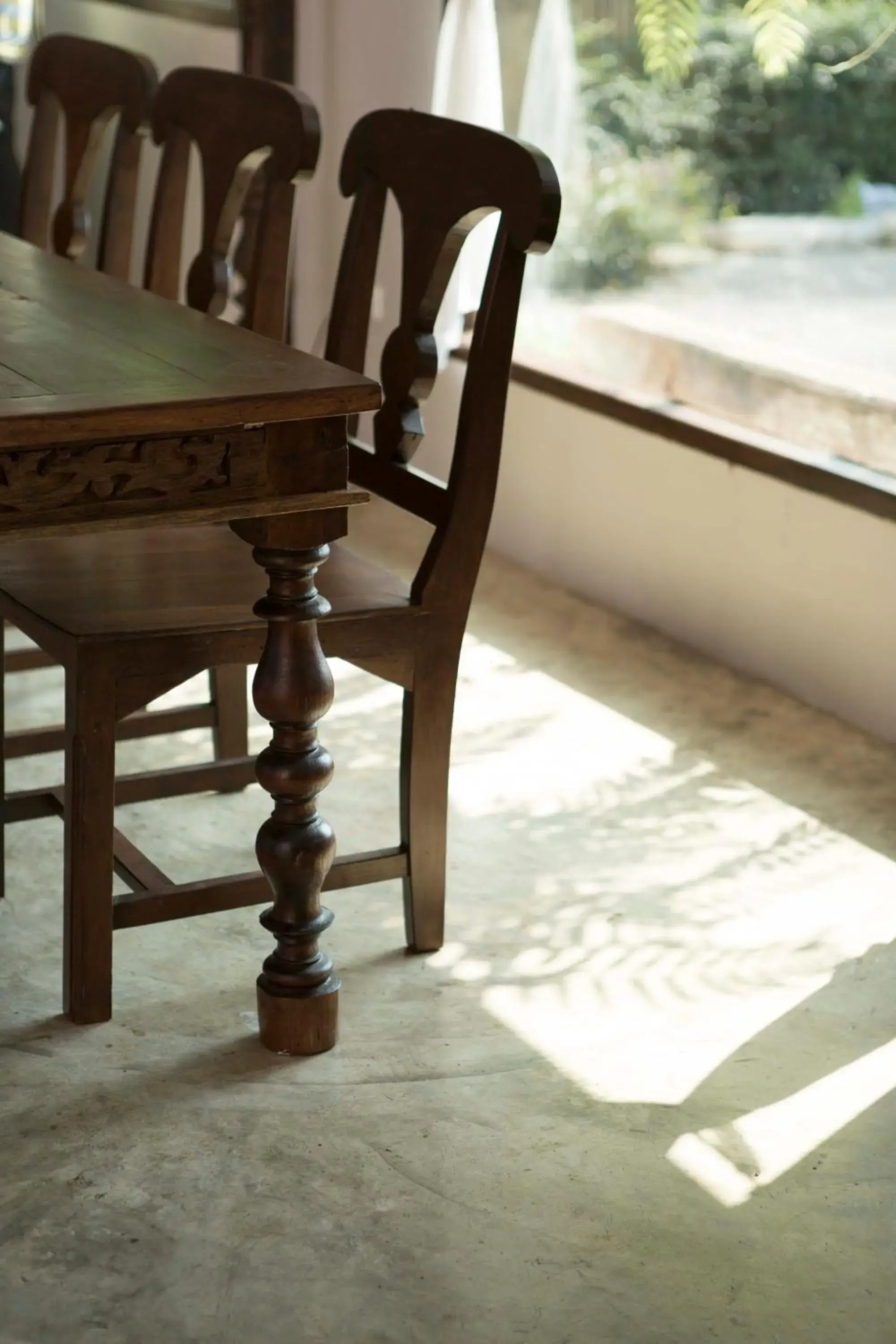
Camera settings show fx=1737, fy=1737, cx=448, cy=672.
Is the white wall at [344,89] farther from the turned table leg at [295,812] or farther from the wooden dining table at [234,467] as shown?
the turned table leg at [295,812]

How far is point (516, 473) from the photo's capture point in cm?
386

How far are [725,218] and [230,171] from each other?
125 centimetres

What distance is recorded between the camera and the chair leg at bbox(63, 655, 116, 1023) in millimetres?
1859

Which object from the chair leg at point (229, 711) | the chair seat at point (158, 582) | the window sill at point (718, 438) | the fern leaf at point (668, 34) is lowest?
the chair leg at point (229, 711)

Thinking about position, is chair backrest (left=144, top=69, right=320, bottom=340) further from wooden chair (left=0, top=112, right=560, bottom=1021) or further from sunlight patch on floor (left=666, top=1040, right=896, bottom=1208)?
sunlight patch on floor (left=666, top=1040, right=896, bottom=1208)

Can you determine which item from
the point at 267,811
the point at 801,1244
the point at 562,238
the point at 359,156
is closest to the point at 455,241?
the point at 359,156

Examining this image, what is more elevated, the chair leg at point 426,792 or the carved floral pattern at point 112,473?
the carved floral pattern at point 112,473

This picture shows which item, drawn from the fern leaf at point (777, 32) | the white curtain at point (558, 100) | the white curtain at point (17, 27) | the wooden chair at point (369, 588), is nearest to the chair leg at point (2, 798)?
the wooden chair at point (369, 588)

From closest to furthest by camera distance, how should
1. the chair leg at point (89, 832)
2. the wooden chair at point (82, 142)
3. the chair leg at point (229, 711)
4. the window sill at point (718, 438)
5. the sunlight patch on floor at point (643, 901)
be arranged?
the chair leg at point (89, 832), the sunlight patch on floor at point (643, 901), the chair leg at point (229, 711), the wooden chair at point (82, 142), the window sill at point (718, 438)

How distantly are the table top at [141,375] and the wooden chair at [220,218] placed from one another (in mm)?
346

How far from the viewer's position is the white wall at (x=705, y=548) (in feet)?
9.84

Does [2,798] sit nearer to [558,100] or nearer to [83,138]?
[83,138]

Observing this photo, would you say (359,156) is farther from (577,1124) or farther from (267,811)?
(577,1124)

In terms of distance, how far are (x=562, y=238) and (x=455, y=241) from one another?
180 cm
